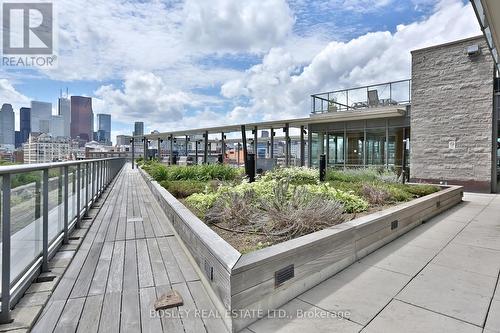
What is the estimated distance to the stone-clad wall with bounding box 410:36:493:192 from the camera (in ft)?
33.3

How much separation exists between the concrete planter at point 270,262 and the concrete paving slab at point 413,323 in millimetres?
680

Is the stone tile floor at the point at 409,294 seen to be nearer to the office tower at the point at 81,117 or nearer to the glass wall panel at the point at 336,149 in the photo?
the glass wall panel at the point at 336,149

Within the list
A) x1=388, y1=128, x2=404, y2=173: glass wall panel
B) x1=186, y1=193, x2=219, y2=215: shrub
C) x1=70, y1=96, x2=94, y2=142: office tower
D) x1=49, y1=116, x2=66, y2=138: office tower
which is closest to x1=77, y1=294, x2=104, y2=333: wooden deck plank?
x1=186, y1=193, x2=219, y2=215: shrub

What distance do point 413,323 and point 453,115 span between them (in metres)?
11.1

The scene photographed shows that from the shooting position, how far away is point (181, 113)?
125 ft

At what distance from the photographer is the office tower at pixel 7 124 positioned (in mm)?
30578

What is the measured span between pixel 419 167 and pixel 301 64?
788 centimetres

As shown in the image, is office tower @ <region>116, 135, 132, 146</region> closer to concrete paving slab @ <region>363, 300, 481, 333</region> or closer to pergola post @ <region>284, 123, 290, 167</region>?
pergola post @ <region>284, 123, 290, 167</region>

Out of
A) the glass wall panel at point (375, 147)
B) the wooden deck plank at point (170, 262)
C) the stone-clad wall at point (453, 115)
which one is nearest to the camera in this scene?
the wooden deck plank at point (170, 262)

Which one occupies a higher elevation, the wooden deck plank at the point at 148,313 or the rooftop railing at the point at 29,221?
the rooftop railing at the point at 29,221

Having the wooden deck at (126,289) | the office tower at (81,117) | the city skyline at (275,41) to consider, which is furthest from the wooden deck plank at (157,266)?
the office tower at (81,117)

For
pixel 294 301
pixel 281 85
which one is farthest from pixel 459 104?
pixel 294 301

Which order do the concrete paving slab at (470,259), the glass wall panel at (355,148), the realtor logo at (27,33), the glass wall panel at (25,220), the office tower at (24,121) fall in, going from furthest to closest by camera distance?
the office tower at (24,121) → the glass wall panel at (355,148) → the realtor logo at (27,33) → the concrete paving slab at (470,259) → the glass wall panel at (25,220)

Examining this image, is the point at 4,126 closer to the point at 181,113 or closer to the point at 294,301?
the point at 181,113
